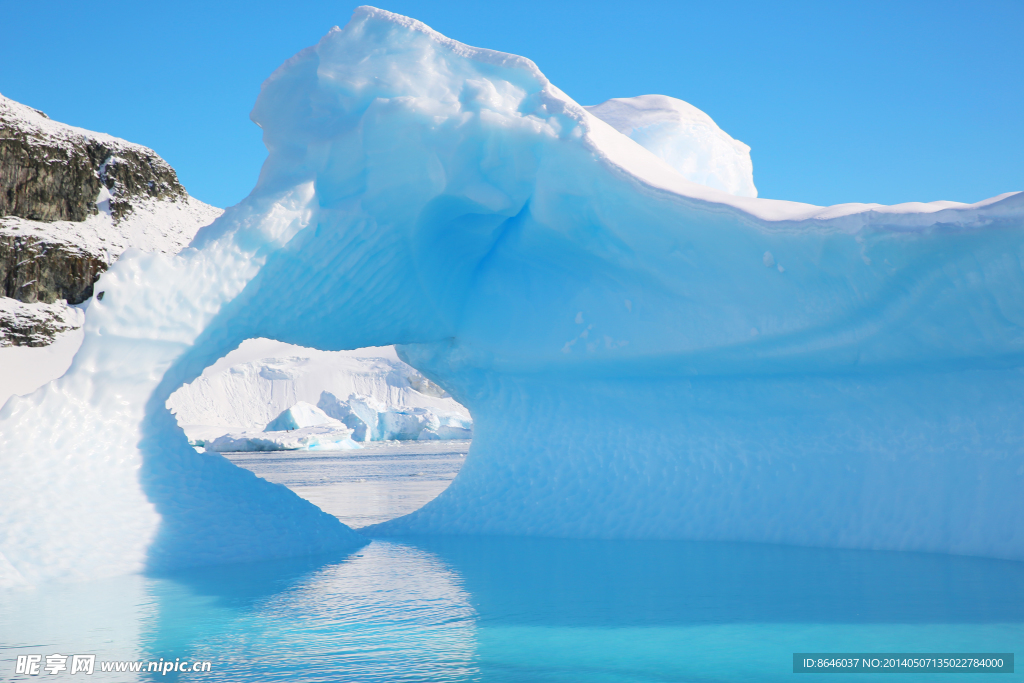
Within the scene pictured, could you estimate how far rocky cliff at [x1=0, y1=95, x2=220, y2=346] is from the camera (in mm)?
51000

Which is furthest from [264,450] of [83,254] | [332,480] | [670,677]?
[83,254]

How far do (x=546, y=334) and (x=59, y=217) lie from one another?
62074mm

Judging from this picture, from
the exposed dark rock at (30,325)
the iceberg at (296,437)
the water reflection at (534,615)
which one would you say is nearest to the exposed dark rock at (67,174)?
the exposed dark rock at (30,325)

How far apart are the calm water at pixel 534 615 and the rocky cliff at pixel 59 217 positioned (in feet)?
182

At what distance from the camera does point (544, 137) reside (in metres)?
5.06

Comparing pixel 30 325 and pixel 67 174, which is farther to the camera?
pixel 67 174

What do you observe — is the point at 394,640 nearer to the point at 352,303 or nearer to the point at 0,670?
the point at 0,670

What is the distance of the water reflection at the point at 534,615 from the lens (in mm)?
2463

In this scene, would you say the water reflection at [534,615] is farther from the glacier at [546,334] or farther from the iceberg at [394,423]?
the iceberg at [394,423]

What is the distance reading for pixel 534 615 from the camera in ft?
10.3

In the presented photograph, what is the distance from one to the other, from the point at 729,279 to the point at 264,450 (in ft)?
85.2

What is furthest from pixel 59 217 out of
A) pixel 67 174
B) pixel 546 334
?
pixel 546 334

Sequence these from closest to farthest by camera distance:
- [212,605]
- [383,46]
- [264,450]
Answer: [212,605]
[383,46]
[264,450]

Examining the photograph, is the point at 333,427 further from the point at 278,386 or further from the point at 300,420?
the point at 278,386
